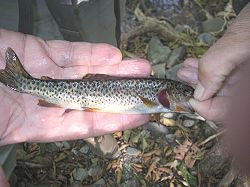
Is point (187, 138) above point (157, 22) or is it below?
below

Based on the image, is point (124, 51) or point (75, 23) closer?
point (75, 23)

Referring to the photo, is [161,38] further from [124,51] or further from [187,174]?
[187,174]

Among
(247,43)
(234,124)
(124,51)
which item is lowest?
(124,51)

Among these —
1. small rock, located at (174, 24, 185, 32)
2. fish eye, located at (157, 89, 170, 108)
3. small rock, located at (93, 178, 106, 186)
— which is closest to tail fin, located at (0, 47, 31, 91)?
fish eye, located at (157, 89, 170, 108)

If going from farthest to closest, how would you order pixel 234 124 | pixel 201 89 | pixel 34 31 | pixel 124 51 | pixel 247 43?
pixel 124 51 < pixel 34 31 < pixel 201 89 < pixel 247 43 < pixel 234 124

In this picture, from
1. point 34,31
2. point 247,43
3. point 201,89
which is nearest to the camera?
point 247,43

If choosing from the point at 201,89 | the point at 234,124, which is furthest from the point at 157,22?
the point at 234,124

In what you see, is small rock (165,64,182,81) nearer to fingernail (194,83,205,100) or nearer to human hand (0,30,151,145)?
human hand (0,30,151,145)
